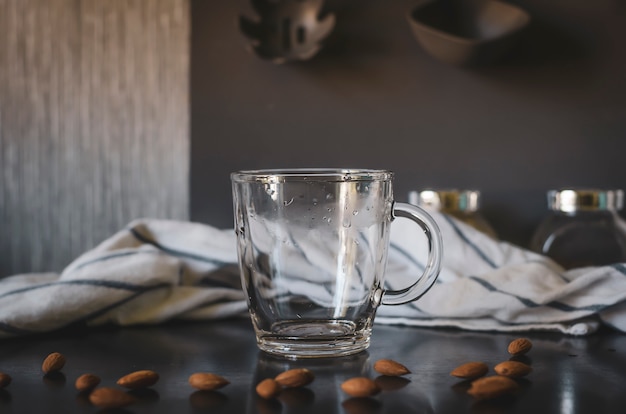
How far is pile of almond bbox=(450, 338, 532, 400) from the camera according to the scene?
54cm

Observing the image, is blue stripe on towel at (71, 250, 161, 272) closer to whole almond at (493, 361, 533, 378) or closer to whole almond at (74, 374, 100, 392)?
whole almond at (74, 374, 100, 392)

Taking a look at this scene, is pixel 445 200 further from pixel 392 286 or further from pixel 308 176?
pixel 308 176

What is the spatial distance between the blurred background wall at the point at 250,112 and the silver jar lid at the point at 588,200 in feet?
0.74

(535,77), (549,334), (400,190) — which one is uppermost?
(535,77)

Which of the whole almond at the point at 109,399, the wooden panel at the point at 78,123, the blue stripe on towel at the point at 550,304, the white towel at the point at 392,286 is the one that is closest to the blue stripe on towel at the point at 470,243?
the white towel at the point at 392,286

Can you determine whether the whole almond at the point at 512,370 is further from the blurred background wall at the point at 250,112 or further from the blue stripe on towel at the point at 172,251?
the blurred background wall at the point at 250,112

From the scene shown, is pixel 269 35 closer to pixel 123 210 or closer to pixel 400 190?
pixel 400 190

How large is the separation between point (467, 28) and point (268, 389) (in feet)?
2.99

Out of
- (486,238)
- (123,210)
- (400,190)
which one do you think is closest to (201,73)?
(123,210)

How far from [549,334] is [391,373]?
0.28 m

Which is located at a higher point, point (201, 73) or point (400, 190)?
point (201, 73)

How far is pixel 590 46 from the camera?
4.28 feet

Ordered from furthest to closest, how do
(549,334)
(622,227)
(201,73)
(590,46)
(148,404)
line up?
(201,73) → (590,46) → (622,227) → (549,334) → (148,404)

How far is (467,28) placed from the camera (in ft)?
4.24
